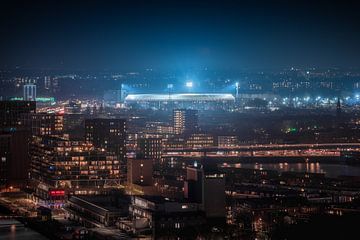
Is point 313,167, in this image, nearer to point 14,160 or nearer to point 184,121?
point 14,160

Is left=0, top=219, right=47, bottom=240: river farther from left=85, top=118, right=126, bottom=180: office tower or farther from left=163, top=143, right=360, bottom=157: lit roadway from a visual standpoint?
left=163, top=143, right=360, bottom=157: lit roadway

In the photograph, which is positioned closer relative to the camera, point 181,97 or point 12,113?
point 12,113

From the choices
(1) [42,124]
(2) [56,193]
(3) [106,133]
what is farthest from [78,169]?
(1) [42,124]

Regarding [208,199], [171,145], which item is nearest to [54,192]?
[208,199]

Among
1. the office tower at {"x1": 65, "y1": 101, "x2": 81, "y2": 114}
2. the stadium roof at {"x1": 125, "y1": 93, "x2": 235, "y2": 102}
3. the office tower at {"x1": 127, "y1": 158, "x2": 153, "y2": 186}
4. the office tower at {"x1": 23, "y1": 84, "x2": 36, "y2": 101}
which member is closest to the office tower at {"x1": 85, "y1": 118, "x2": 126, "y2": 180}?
the office tower at {"x1": 127, "y1": 158, "x2": 153, "y2": 186}

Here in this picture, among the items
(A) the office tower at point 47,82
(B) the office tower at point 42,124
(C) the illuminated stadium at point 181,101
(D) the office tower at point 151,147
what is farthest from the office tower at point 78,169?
(C) the illuminated stadium at point 181,101

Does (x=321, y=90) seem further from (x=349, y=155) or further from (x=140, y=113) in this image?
(x=349, y=155)
